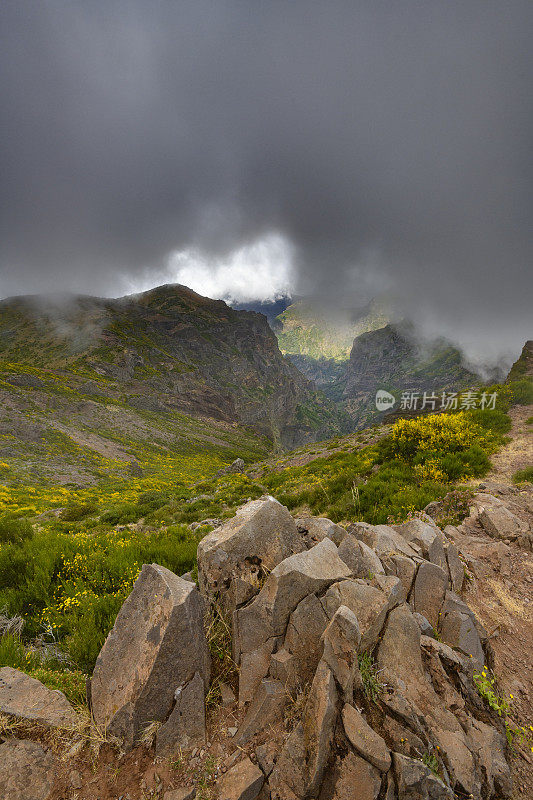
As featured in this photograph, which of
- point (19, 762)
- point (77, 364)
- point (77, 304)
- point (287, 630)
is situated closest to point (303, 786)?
point (287, 630)

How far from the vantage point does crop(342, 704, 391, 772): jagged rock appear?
8.85 feet

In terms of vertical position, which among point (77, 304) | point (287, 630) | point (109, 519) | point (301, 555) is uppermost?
point (77, 304)

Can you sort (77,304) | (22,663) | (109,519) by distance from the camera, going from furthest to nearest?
(77,304), (109,519), (22,663)

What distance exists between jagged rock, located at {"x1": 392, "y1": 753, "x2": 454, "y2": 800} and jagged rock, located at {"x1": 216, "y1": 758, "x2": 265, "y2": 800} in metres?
1.28

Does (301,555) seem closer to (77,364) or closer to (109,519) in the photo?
(109,519)

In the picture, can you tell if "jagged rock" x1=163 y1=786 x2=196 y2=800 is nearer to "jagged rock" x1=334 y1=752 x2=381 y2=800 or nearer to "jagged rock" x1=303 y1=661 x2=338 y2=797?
"jagged rock" x1=303 y1=661 x2=338 y2=797

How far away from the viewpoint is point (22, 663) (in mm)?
4363

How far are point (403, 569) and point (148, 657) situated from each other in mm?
4119

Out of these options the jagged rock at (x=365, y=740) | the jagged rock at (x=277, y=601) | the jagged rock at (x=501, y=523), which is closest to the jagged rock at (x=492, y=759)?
the jagged rock at (x=365, y=740)

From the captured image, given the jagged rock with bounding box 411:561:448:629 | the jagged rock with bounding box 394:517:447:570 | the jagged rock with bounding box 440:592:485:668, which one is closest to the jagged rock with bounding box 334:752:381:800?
the jagged rock with bounding box 440:592:485:668

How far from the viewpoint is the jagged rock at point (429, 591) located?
4.77 metres

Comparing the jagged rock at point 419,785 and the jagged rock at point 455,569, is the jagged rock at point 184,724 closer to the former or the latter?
the jagged rock at point 419,785

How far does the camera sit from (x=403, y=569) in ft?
16.7

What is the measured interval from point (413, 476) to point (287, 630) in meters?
10.4
